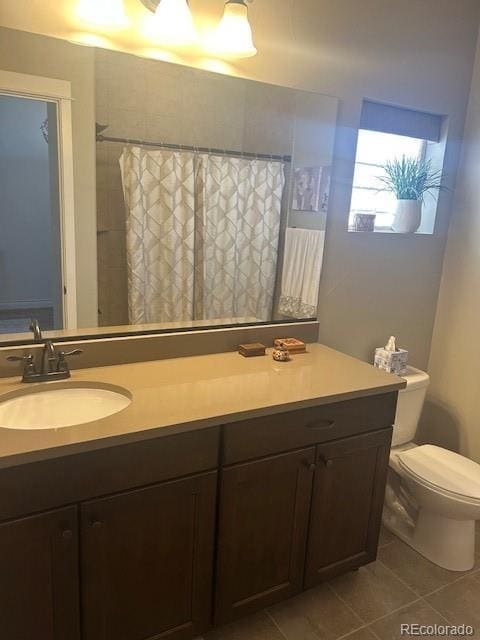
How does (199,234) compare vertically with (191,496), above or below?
above

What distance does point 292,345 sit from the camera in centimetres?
209

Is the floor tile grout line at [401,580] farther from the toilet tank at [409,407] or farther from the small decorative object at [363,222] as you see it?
the small decorative object at [363,222]

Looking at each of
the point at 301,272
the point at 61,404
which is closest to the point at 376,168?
the point at 301,272

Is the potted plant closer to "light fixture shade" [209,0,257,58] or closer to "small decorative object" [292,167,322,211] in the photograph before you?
"small decorative object" [292,167,322,211]

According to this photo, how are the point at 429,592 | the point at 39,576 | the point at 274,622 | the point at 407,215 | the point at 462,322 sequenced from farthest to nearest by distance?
the point at 462,322, the point at 407,215, the point at 429,592, the point at 274,622, the point at 39,576

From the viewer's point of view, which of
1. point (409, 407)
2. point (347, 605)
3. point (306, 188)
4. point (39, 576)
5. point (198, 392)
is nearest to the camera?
point (39, 576)

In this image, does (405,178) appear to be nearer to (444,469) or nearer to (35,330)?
(444,469)

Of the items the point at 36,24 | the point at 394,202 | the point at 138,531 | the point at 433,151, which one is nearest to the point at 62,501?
the point at 138,531

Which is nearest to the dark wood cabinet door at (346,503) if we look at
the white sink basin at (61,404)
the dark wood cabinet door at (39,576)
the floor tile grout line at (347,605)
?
the floor tile grout line at (347,605)

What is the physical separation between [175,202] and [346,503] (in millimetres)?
1327

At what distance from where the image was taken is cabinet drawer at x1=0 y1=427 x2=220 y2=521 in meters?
1.20

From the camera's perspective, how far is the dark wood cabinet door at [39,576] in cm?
123

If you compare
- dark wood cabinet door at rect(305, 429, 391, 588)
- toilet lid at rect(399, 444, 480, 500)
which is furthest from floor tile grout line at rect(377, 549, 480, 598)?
toilet lid at rect(399, 444, 480, 500)

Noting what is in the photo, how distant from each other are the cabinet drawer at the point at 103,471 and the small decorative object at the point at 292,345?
70 centimetres
